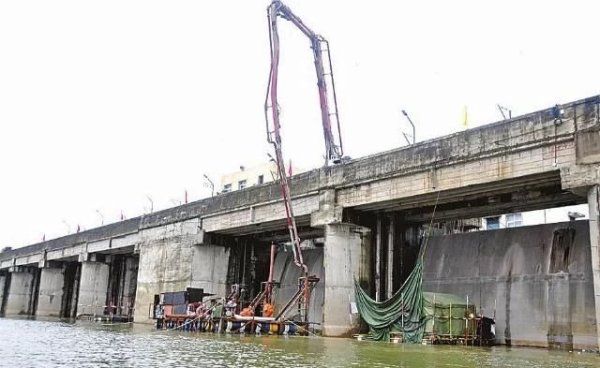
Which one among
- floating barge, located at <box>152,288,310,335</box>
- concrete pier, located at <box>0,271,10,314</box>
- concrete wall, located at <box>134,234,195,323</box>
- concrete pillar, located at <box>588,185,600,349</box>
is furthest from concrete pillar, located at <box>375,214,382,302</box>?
concrete pier, located at <box>0,271,10,314</box>

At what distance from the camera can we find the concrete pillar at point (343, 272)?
86.8 ft

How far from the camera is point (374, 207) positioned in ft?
90.0

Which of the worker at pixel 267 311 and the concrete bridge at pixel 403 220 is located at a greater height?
the concrete bridge at pixel 403 220

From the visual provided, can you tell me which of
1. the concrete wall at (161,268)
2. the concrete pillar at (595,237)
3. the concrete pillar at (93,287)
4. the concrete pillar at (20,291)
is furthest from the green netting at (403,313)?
the concrete pillar at (20,291)

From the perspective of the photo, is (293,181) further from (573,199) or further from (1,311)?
(1,311)

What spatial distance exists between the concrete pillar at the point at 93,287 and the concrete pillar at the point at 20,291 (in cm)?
1830

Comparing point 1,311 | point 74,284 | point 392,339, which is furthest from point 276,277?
point 1,311

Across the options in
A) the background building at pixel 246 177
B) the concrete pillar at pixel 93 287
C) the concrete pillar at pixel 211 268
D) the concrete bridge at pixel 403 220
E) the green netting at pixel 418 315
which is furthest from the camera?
the background building at pixel 246 177

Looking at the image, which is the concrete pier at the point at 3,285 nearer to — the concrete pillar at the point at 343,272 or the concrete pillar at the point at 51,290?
the concrete pillar at the point at 51,290

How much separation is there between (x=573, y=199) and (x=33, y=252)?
53952mm

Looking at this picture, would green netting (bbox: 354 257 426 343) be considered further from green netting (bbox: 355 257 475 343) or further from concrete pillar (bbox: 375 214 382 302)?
concrete pillar (bbox: 375 214 382 302)

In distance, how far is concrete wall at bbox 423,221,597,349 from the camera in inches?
893

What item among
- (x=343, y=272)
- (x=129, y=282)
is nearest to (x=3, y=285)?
(x=129, y=282)

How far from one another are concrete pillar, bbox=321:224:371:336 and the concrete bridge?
49 mm
